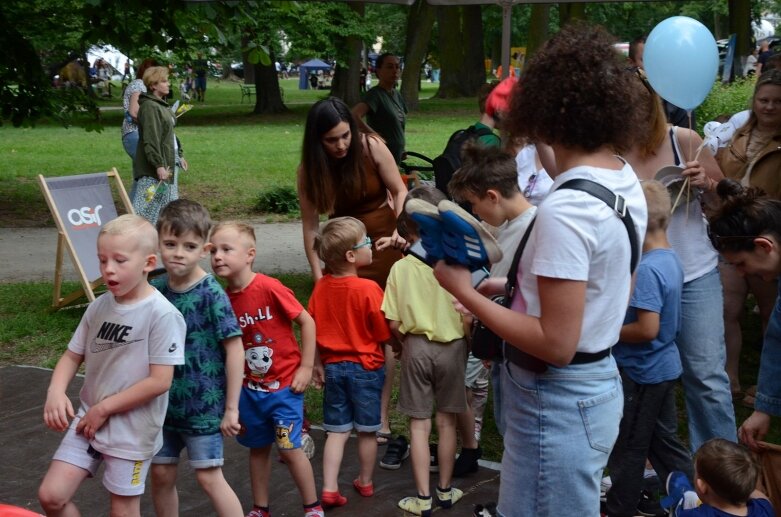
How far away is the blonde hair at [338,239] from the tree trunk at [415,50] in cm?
2750

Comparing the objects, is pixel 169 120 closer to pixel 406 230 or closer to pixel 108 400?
pixel 406 230

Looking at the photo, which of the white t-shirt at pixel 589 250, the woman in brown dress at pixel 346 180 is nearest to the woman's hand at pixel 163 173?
the woman in brown dress at pixel 346 180

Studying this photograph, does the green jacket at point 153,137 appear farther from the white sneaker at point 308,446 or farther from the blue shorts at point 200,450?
the blue shorts at point 200,450

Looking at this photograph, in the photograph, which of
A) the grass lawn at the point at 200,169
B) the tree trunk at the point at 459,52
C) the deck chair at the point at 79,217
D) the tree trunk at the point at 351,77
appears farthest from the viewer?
the tree trunk at the point at 459,52

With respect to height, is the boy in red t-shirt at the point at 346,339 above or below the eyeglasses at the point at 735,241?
below

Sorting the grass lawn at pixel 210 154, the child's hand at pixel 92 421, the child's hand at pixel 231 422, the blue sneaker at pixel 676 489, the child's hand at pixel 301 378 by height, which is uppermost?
the child's hand at pixel 92 421

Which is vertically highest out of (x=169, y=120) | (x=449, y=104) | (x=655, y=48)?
(x=655, y=48)

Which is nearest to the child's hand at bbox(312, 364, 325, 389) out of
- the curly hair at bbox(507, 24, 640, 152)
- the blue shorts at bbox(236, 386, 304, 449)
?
the blue shorts at bbox(236, 386, 304, 449)

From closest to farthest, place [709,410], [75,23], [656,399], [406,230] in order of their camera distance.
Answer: [656,399], [709,410], [406,230], [75,23]

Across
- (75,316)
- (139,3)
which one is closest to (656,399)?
(75,316)

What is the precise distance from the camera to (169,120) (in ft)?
32.4

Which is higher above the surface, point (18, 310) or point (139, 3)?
point (139, 3)

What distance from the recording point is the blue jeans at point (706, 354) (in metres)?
4.38

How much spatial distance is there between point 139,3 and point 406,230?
5250 mm
